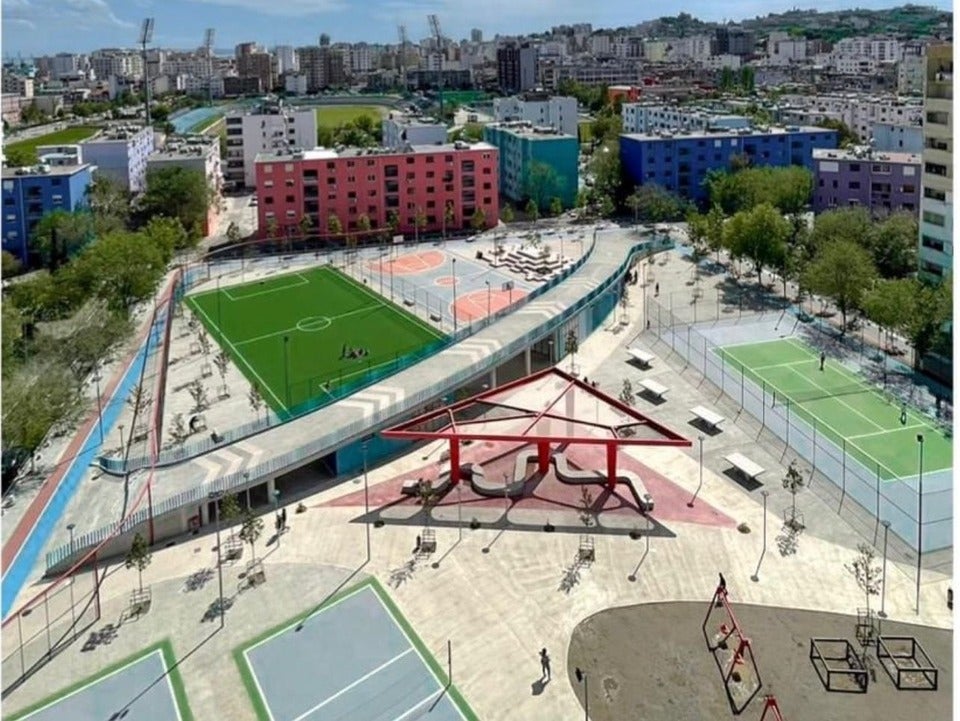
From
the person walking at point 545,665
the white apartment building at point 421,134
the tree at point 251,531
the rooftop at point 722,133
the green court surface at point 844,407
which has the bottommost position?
the person walking at point 545,665

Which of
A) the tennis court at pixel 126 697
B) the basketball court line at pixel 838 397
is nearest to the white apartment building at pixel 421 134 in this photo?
the basketball court line at pixel 838 397

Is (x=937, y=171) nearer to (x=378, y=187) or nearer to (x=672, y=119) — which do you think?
(x=378, y=187)

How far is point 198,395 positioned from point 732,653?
14.2 m

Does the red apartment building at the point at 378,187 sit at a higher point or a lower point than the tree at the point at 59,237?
higher

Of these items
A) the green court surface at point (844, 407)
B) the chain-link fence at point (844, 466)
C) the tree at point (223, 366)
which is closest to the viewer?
the chain-link fence at point (844, 466)

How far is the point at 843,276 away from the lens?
25.2 metres

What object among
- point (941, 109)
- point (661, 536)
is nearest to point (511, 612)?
point (661, 536)

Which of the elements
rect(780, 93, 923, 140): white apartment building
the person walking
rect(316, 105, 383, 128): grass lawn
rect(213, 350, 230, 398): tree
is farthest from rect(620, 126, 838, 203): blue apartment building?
rect(316, 105, 383, 128): grass lawn

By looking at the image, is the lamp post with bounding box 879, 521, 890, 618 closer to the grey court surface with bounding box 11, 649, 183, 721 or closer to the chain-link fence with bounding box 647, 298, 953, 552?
the chain-link fence with bounding box 647, 298, 953, 552

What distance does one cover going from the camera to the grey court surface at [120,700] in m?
11.0

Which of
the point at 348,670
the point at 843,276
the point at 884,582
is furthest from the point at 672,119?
the point at 348,670

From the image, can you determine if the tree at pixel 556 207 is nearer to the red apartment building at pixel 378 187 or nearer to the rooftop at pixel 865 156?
the red apartment building at pixel 378 187

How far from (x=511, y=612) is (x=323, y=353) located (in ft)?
45.2

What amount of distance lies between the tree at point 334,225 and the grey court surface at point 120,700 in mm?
29533
